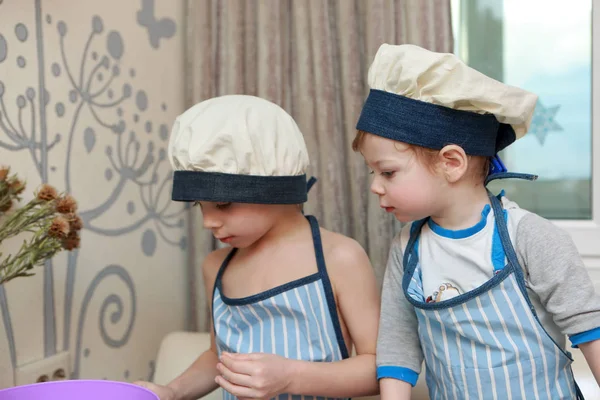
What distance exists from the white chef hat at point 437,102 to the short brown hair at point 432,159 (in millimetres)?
19

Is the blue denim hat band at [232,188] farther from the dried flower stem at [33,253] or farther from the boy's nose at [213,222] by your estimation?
the dried flower stem at [33,253]

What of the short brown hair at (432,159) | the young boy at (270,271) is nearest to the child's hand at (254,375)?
the young boy at (270,271)

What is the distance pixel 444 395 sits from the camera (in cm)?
104

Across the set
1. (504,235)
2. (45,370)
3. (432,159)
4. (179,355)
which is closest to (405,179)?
(432,159)

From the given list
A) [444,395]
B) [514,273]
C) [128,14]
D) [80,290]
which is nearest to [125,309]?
[80,290]

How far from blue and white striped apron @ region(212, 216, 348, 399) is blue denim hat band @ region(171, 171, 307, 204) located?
0.14 metres

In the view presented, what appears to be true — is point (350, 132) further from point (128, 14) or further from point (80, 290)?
point (80, 290)

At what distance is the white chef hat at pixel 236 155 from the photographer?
1.04m

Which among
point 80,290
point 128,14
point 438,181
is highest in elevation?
point 128,14

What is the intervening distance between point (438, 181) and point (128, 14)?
2.88 feet

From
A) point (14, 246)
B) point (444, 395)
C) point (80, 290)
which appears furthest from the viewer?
point (80, 290)

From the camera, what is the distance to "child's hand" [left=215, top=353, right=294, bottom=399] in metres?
0.99

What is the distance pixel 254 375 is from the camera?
99 cm

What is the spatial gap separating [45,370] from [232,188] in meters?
0.56
